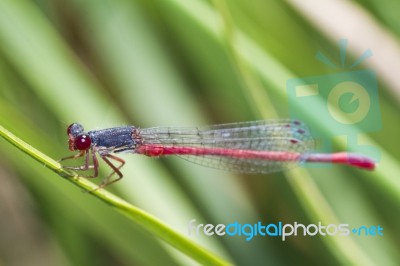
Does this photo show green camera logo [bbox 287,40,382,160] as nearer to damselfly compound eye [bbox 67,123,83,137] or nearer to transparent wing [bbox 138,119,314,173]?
transparent wing [bbox 138,119,314,173]

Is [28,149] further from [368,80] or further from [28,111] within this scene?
[368,80]

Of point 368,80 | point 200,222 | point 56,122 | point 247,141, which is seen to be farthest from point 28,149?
point 368,80

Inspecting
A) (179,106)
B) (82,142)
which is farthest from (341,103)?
(82,142)

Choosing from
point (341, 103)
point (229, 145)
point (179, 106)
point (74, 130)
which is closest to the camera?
point (74, 130)

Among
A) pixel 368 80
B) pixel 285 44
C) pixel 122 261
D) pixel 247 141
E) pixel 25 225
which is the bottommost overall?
pixel 122 261

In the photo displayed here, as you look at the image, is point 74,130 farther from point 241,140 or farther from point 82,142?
point 241,140
